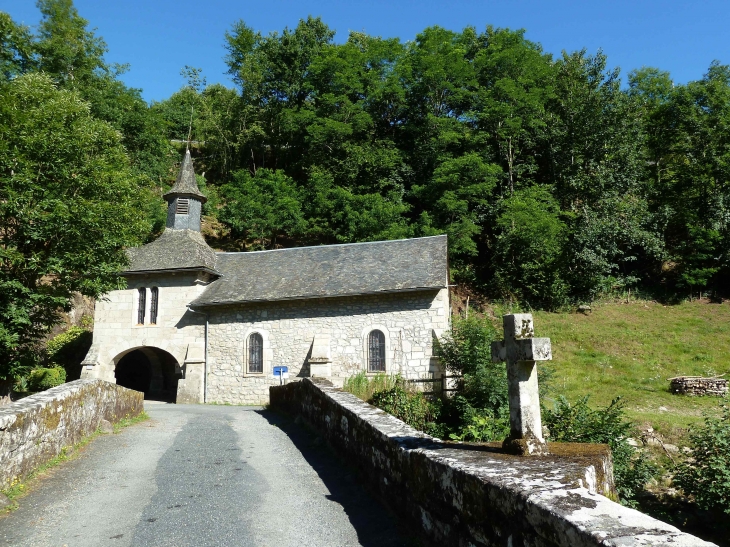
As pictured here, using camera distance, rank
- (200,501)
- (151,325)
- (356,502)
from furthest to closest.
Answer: (151,325) < (200,501) < (356,502)

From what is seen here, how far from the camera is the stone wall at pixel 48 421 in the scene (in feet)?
20.7

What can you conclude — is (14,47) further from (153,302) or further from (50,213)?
(50,213)

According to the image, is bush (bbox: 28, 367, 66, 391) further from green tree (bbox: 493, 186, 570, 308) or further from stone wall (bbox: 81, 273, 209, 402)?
green tree (bbox: 493, 186, 570, 308)

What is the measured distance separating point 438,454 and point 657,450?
941 cm

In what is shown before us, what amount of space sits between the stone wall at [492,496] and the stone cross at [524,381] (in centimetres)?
22

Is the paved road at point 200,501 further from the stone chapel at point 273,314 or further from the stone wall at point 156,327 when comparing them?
the stone wall at point 156,327

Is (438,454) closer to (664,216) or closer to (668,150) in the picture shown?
(664,216)

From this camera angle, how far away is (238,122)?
42219 millimetres

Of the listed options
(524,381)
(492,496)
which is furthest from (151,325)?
(492,496)

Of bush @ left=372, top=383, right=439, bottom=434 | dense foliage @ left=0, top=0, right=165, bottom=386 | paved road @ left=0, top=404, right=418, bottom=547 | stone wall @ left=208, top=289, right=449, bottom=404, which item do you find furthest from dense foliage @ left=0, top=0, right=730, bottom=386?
paved road @ left=0, top=404, right=418, bottom=547

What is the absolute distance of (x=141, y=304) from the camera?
22.1 meters

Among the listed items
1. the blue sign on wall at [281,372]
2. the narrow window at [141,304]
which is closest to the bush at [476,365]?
the blue sign on wall at [281,372]

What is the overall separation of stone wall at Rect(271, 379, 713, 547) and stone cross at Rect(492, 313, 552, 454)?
22 centimetres

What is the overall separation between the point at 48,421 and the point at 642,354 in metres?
21.0
